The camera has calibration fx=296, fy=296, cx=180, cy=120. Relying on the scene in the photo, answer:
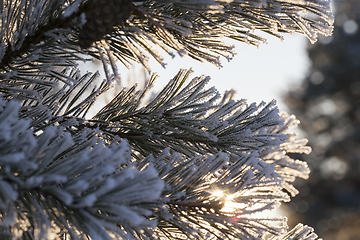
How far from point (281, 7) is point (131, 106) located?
57 centimetres

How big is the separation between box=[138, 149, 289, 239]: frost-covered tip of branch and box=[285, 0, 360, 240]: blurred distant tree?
31.3ft

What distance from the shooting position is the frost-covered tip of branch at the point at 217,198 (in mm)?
751

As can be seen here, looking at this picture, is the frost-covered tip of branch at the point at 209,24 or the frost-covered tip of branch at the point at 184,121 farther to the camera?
the frost-covered tip of branch at the point at 184,121

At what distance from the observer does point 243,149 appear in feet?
3.36

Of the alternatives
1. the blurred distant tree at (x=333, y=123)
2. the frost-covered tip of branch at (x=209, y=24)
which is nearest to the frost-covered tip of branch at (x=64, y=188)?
the frost-covered tip of branch at (x=209, y=24)

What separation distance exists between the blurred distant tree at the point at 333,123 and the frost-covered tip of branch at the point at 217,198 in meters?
9.53

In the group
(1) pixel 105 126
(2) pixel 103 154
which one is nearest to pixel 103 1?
(2) pixel 103 154

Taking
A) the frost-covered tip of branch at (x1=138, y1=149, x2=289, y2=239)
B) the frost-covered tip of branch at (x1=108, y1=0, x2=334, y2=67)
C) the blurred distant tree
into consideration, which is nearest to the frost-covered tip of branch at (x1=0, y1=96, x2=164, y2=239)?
the frost-covered tip of branch at (x1=138, y1=149, x2=289, y2=239)

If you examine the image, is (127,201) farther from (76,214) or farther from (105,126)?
(105,126)

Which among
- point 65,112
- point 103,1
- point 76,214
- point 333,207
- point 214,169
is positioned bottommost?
point 76,214

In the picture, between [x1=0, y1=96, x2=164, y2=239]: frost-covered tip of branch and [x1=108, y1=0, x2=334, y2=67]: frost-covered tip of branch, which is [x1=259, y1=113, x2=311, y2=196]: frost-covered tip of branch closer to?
[x1=108, y1=0, x2=334, y2=67]: frost-covered tip of branch

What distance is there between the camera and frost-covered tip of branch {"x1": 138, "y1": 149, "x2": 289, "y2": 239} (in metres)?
0.75

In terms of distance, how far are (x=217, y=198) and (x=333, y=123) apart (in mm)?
10643

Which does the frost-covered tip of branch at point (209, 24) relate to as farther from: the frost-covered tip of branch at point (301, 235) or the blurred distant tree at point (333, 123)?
the blurred distant tree at point (333, 123)
